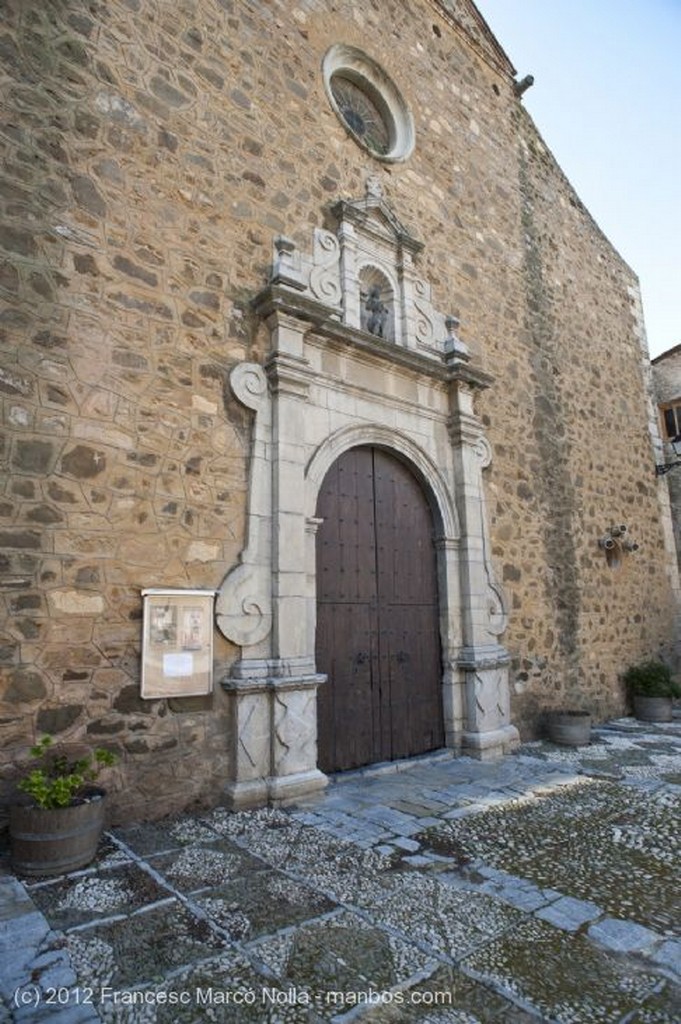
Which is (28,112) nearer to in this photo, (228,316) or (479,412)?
(228,316)

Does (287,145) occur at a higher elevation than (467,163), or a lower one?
lower

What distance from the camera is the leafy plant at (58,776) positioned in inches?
108

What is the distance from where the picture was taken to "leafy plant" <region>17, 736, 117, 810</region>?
2.73 metres

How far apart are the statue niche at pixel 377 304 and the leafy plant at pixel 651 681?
16.9 ft

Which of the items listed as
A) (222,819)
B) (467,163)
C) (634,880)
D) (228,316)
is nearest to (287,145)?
(228,316)

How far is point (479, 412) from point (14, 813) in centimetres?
513

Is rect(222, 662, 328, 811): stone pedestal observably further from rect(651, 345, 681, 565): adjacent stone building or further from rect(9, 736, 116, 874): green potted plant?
rect(651, 345, 681, 565): adjacent stone building

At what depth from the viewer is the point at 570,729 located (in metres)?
5.70

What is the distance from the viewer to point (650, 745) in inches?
222

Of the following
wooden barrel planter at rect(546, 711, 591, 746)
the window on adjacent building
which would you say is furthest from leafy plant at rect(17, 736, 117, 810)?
the window on adjacent building

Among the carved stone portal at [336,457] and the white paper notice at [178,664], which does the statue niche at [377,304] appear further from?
the white paper notice at [178,664]

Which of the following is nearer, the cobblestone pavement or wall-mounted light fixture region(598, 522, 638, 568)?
the cobblestone pavement

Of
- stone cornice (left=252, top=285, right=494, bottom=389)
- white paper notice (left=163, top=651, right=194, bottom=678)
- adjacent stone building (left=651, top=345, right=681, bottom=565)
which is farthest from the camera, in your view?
adjacent stone building (left=651, top=345, right=681, bottom=565)

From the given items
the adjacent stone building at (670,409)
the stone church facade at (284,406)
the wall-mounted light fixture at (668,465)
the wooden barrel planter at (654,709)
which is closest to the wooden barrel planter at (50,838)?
the stone church facade at (284,406)
